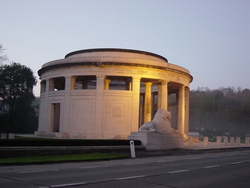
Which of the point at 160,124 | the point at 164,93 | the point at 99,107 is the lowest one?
the point at 160,124

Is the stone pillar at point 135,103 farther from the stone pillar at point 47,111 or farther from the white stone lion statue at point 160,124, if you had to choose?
the stone pillar at point 47,111

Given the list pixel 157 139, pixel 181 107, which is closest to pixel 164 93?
pixel 181 107

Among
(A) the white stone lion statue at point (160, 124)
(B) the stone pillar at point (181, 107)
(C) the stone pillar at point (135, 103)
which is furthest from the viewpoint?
(B) the stone pillar at point (181, 107)

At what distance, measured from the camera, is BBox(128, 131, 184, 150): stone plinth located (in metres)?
28.8

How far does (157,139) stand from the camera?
29609mm

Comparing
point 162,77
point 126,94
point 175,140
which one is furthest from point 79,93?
point 175,140

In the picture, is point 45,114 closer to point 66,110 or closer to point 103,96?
point 66,110

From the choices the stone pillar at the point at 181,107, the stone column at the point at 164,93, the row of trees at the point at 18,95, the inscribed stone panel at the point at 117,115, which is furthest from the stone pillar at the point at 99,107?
the row of trees at the point at 18,95

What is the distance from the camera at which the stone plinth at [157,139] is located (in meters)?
28.8

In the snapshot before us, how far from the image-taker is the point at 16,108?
6706cm

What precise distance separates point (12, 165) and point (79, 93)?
26699mm

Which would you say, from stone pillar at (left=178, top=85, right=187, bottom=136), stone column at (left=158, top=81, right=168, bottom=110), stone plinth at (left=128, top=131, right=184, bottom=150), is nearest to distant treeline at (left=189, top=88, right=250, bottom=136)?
stone pillar at (left=178, top=85, right=187, bottom=136)

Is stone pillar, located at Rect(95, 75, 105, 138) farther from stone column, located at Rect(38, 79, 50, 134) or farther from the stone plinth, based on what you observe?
the stone plinth

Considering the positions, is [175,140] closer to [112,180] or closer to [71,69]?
[71,69]
